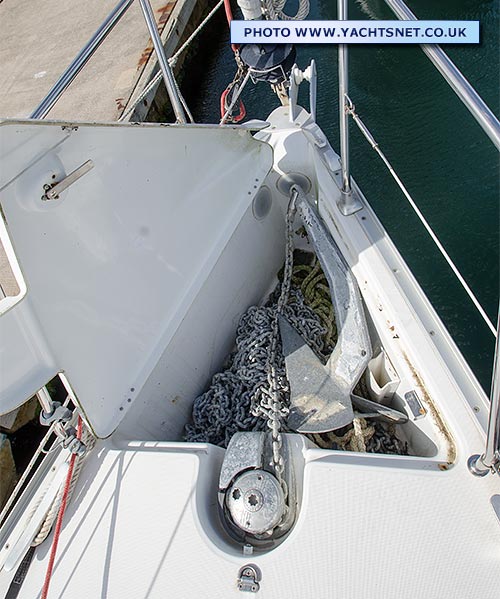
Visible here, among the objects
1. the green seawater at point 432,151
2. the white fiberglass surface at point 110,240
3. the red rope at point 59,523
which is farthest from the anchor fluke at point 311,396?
the green seawater at point 432,151

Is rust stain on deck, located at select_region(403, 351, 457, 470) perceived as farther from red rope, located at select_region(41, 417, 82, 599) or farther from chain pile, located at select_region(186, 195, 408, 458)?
red rope, located at select_region(41, 417, 82, 599)

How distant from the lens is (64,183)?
1.47 metres

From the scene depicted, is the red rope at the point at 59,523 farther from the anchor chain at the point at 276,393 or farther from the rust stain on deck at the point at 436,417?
the rust stain on deck at the point at 436,417

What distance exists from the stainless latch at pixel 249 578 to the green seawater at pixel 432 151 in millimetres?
2032

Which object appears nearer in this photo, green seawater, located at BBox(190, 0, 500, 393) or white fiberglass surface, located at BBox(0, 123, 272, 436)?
white fiberglass surface, located at BBox(0, 123, 272, 436)

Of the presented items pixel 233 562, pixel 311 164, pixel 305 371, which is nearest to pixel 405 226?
pixel 311 164

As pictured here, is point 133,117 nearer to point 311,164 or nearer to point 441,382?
point 311,164

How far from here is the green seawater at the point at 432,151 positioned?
3.35 meters

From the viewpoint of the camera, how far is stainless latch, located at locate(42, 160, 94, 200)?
56.9 inches

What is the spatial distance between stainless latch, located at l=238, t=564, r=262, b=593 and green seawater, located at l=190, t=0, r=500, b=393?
203 cm

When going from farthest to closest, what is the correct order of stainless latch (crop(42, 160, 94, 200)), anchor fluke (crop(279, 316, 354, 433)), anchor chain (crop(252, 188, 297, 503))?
anchor fluke (crop(279, 316, 354, 433)), anchor chain (crop(252, 188, 297, 503)), stainless latch (crop(42, 160, 94, 200))
